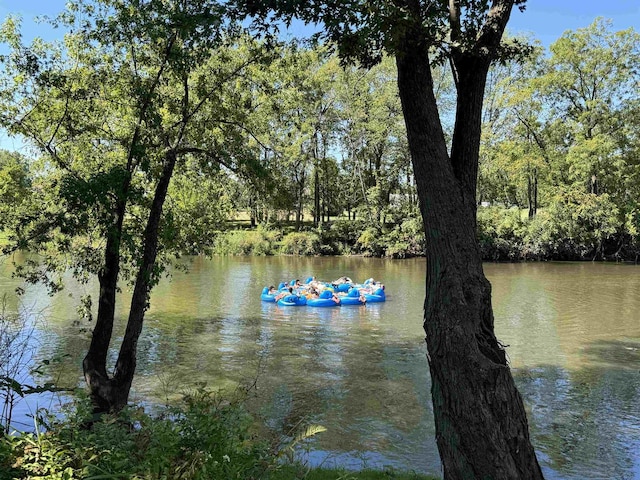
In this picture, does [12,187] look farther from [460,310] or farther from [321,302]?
[321,302]

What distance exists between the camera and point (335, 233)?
1581 inches

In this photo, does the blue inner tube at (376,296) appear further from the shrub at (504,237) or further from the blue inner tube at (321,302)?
the shrub at (504,237)

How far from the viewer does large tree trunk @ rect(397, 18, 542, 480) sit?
12.4ft

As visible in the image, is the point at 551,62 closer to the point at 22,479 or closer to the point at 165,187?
the point at 165,187

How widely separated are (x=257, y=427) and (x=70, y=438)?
5.05m

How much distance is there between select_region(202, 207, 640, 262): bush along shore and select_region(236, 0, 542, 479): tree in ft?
83.8

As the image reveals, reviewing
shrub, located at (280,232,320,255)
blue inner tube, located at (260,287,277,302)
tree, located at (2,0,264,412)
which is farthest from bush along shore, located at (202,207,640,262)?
tree, located at (2,0,264,412)

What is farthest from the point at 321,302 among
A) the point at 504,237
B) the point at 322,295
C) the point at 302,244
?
the point at 302,244

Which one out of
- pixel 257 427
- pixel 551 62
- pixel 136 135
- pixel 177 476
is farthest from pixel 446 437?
pixel 551 62

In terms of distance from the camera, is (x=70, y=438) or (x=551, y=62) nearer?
(x=70, y=438)

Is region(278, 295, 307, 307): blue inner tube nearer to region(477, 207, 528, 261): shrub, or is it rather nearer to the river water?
the river water

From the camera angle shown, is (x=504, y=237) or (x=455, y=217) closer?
(x=455, y=217)

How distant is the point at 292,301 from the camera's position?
18.4m

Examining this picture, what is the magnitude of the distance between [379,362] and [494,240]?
82.6 feet
